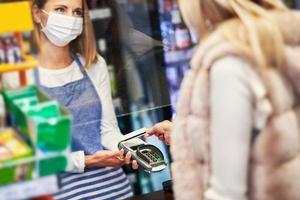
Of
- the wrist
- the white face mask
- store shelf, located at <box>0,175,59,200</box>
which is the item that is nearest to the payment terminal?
the wrist

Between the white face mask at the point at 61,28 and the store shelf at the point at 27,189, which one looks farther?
the white face mask at the point at 61,28

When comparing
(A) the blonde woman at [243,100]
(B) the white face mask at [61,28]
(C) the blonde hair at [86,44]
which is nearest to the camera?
(A) the blonde woman at [243,100]

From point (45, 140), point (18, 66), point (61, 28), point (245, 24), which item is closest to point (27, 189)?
point (45, 140)

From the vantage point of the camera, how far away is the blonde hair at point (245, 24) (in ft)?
4.73

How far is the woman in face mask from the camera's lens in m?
2.33

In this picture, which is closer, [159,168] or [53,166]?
[53,166]

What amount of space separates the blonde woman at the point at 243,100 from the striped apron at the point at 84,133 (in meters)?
0.93

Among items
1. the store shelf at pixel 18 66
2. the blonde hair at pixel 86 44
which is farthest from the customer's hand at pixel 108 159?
the store shelf at pixel 18 66

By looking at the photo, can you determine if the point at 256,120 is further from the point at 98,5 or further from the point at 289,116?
the point at 98,5

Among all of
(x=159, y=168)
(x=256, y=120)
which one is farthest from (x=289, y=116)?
(x=159, y=168)

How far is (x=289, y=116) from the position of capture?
4.95 feet

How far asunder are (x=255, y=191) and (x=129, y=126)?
113 cm

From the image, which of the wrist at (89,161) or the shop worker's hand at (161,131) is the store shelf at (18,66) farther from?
the shop worker's hand at (161,131)

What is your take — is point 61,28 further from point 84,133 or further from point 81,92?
point 84,133
